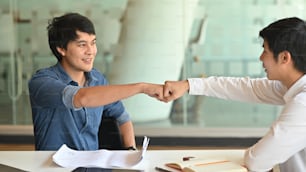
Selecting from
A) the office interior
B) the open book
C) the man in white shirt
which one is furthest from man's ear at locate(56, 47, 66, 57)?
the office interior

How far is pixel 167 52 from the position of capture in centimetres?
428

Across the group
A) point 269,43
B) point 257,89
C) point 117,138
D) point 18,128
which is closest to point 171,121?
point 18,128

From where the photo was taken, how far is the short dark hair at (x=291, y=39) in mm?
1512

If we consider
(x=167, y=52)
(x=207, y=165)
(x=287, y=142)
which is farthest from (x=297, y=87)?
(x=167, y=52)

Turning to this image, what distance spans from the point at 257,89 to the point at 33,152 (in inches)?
33.3

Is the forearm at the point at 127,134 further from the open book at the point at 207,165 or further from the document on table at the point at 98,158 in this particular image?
the open book at the point at 207,165

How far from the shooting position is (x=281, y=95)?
178 centimetres

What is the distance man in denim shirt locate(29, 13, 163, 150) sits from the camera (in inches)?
73.9

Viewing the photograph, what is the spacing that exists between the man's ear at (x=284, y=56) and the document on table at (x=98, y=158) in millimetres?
544

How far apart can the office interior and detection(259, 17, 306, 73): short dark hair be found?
2659 mm

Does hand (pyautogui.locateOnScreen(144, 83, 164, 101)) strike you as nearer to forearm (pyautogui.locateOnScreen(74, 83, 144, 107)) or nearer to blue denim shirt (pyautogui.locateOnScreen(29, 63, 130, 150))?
forearm (pyautogui.locateOnScreen(74, 83, 144, 107))

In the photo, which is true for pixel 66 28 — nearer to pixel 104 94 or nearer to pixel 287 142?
pixel 104 94

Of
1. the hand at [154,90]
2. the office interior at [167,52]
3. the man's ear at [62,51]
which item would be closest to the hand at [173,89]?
the hand at [154,90]

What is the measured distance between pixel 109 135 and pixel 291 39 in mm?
909
